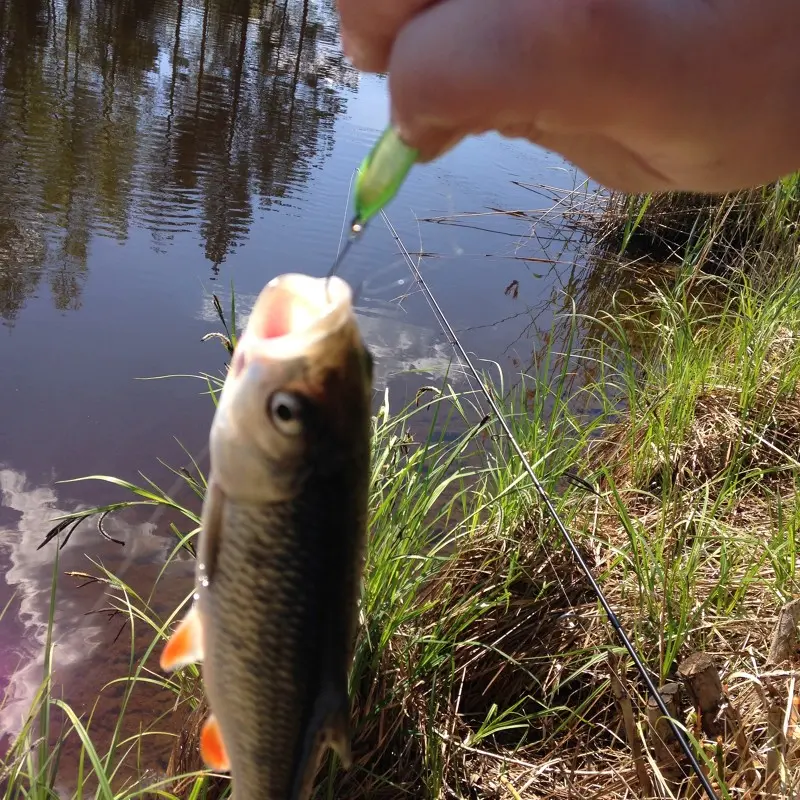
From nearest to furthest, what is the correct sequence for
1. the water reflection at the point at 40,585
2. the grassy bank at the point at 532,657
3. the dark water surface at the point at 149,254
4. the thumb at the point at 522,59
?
the thumb at the point at 522,59 → the grassy bank at the point at 532,657 → the water reflection at the point at 40,585 → the dark water surface at the point at 149,254

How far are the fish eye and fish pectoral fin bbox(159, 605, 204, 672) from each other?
1.13ft

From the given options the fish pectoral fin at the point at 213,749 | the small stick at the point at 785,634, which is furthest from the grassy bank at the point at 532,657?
the fish pectoral fin at the point at 213,749

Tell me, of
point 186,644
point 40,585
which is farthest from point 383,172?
point 40,585

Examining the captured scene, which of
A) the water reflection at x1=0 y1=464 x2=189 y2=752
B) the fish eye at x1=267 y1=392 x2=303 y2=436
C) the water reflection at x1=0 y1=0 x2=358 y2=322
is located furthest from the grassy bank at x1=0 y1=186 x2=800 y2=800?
the water reflection at x1=0 y1=0 x2=358 y2=322

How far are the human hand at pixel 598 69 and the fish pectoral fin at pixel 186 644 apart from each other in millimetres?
758

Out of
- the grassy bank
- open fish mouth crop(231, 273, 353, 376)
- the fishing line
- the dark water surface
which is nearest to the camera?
open fish mouth crop(231, 273, 353, 376)

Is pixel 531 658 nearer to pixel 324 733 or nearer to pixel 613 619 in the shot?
pixel 613 619

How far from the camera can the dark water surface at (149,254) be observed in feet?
11.7

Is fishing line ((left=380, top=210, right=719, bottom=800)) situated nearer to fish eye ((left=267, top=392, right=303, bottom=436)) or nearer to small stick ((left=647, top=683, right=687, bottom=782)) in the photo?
small stick ((left=647, top=683, right=687, bottom=782))

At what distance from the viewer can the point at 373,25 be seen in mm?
890

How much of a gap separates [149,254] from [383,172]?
599 cm

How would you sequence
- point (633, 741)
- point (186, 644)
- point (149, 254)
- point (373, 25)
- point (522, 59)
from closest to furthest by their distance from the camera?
point (522, 59) → point (373, 25) → point (186, 644) → point (633, 741) → point (149, 254)

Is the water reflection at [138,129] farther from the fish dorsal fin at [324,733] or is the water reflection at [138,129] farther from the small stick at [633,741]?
the fish dorsal fin at [324,733]

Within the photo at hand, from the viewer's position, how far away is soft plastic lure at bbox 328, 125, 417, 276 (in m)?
0.86
